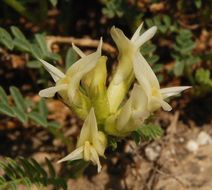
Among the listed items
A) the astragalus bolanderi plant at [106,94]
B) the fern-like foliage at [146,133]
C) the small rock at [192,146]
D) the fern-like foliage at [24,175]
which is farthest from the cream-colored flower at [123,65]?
the small rock at [192,146]

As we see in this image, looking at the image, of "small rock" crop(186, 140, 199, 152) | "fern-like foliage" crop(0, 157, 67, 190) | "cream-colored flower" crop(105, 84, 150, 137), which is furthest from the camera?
"small rock" crop(186, 140, 199, 152)

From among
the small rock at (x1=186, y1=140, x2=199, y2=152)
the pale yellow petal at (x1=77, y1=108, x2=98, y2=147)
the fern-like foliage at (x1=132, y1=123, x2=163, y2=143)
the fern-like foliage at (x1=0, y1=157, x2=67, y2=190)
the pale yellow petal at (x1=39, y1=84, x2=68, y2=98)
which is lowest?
the small rock at (x1=186, y1=140, x2=199, y2=152)

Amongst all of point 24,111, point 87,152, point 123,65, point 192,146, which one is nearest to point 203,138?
point 192,146

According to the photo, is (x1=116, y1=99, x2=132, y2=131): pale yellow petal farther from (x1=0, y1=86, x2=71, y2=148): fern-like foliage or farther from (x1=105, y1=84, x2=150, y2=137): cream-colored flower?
(x1=0, y1=86, x2=71, y2=148): fern-like foliage

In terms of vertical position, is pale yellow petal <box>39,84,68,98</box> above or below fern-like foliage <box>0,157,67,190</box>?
above

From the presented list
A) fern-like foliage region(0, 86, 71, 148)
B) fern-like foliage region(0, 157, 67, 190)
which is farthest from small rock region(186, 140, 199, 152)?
fern-like foliage region(0, 157, 67, 190)

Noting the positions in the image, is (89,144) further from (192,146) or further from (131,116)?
(192,146)

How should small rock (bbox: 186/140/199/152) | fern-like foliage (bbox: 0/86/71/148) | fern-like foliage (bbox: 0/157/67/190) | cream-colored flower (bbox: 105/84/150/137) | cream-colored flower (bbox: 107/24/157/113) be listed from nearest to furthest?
cream-colored flower (bbox: 105/84/150/137) → cream-colored flower (bbox: 107/24/157/113) → fern-like foliage (bbox: 0/157/67/190) → fern-like foliage (bbox: 0/86/71/148) → small rock (bbox: 186/140/199/152)

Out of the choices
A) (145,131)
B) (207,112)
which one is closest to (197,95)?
(207,112)
